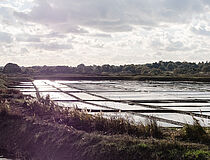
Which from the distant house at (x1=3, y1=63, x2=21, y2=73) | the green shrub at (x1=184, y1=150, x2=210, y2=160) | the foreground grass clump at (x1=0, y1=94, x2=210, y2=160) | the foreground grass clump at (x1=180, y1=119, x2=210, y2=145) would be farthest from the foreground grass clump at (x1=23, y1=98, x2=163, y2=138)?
the distant house at (x1=3, y1=63, x2=21, y2=73)

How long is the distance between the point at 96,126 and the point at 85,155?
1.70 metres

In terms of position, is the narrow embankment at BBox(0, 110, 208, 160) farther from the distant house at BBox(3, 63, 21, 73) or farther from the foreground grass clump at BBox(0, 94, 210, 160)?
the distant house at BBox(3, 63, 21, 73)

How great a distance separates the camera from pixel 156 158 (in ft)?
20.5

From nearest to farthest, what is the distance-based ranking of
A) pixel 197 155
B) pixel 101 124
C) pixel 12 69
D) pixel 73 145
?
1. pixel 197 155
2. pixel 73 145
3. pixel 101 124
4. pixel 12 69

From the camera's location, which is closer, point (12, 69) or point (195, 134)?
point (195, 134)

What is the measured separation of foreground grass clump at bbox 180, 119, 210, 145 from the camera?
23.6ft

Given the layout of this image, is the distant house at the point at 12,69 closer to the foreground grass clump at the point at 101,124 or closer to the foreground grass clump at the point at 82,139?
the foreground grass clump at the point at 82,139

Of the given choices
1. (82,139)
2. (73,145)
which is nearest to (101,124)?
(82,139)

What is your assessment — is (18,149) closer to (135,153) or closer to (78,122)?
(78,122)

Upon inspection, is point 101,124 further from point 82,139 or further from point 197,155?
point 197,155

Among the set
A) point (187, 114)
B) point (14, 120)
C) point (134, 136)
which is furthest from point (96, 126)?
point (187, 114)

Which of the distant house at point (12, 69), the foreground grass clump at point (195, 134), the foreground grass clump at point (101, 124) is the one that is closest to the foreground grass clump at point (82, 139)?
the foreground grass clump at point (101, 124)

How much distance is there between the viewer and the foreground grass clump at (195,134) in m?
7.19

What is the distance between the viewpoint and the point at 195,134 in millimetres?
7379
